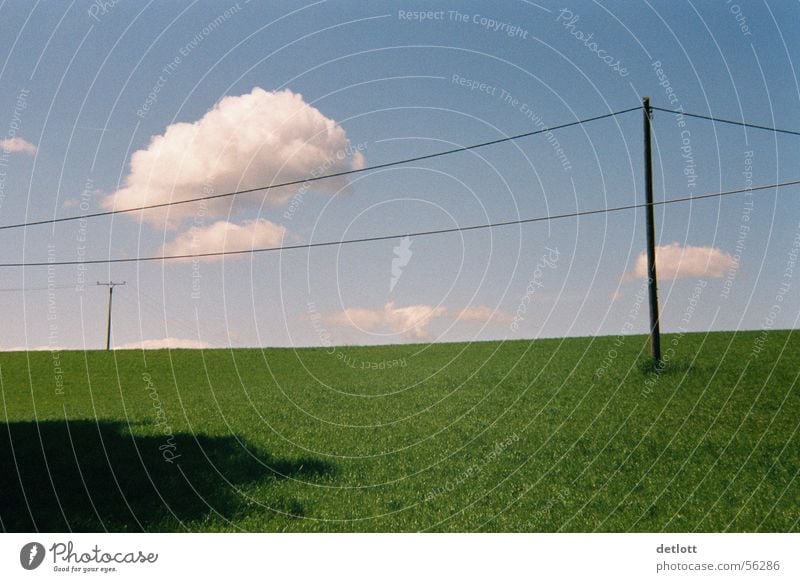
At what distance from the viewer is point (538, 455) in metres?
19.5

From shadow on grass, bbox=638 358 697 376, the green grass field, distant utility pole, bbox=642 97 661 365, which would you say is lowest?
the green grass field

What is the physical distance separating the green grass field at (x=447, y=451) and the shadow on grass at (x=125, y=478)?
0.07 metres

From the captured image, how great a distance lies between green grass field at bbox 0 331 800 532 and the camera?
1422cm

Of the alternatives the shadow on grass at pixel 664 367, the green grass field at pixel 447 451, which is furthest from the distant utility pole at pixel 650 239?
the green grass field at pixel 447 451

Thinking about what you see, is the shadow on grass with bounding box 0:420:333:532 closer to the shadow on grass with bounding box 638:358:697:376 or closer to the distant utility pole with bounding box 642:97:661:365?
the distant utility pole with bounding box 642:97:661:365
